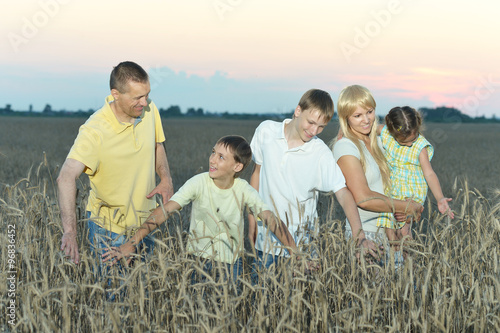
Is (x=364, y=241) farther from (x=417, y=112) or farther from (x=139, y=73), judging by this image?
(x=139, y=73)

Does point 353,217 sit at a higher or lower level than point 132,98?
lower

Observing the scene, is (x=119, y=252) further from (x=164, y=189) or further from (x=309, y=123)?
(x=309, y=123)

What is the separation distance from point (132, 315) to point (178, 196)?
78cm

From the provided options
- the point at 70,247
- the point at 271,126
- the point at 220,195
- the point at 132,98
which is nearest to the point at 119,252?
the point at 70,247

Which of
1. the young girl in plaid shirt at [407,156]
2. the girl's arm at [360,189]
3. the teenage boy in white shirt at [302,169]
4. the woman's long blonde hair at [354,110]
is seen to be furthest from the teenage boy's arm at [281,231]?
the young girl in plaid shirt at [407,156]

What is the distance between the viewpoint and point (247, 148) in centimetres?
327

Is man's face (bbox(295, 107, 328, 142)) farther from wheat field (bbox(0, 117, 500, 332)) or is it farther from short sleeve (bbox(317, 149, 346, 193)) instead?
wheat field (bbox(0, 117, 500, 332))

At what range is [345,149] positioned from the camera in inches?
130

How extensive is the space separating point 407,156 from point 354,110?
67 centimetres

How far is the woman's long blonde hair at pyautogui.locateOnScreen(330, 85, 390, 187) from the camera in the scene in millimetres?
3312

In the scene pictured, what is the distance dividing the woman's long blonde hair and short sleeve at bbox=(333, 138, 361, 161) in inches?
2.2

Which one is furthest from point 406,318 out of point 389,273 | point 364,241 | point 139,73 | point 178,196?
point 139,73

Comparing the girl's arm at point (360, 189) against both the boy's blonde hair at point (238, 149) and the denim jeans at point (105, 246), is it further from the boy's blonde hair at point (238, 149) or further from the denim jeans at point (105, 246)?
the denim jeans at point (105, 246)

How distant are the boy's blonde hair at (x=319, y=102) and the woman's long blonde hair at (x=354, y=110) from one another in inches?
5.9
